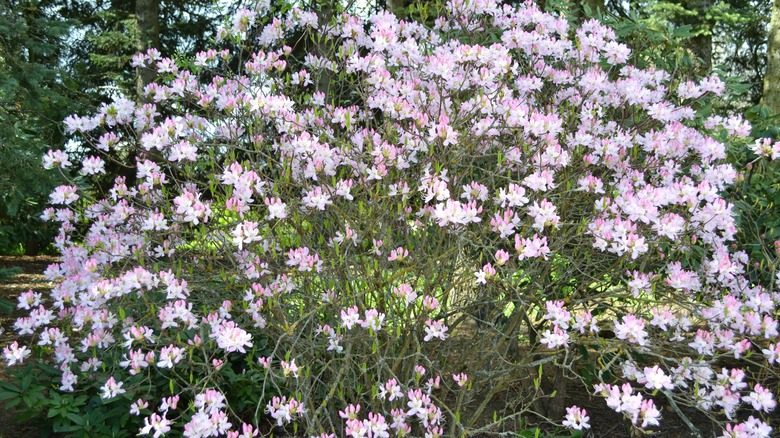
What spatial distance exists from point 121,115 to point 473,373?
2.04 meters

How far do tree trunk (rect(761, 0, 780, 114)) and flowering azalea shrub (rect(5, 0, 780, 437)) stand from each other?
316 cm

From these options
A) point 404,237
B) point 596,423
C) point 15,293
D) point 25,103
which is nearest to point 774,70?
point 596,423

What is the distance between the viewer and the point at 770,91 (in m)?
6.50

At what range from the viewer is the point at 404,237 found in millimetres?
3350

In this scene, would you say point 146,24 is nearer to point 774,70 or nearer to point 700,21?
point 774,70

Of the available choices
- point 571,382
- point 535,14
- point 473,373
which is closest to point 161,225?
point 473,373

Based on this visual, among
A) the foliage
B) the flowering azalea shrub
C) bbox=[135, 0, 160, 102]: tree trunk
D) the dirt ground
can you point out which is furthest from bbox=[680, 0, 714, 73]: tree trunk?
the dirt ground

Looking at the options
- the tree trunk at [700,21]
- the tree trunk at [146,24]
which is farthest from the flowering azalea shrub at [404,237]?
the tree trunk at [700,21]

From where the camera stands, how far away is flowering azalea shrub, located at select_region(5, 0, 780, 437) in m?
2.69

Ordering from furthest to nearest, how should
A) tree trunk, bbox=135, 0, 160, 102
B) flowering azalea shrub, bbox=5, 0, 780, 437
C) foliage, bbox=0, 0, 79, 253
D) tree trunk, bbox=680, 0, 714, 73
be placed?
1. tree trunk, bbox=680, 0, 714, 73
2. tree trunk, bbox=135, 0, 160, 102
3. foliage, bbox=0, 0, 79, 253
4. flowering azalea shrub, bbox=5, 0, 780, 437

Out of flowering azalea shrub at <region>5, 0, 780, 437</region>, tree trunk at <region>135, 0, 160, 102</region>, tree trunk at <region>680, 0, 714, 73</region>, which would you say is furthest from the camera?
tree trunk at <region>680, 0, 714, 73</region>

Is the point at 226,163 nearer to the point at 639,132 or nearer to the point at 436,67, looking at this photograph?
the point at 436,67

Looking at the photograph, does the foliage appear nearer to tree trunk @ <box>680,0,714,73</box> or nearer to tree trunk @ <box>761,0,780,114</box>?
tree trunk @ <box>761,0,780,114</box>

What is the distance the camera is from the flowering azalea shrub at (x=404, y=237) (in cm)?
269
